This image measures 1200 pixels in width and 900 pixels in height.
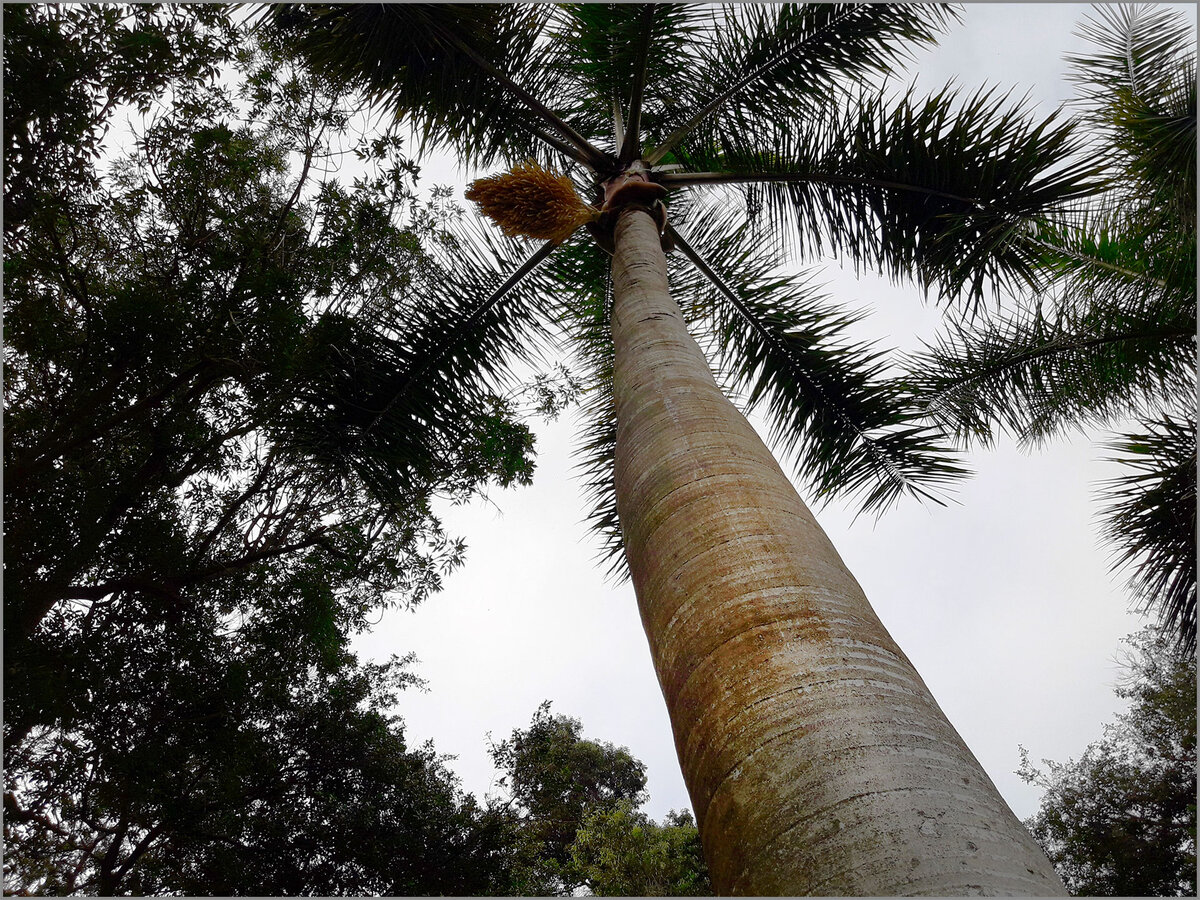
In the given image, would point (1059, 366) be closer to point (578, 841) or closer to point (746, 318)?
point (746, 318)

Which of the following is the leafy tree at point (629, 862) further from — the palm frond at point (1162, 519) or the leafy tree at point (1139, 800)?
the palm frond at point (1162, 519)

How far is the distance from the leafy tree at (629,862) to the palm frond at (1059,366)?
6914 millimetres

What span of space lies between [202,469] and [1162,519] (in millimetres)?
8028

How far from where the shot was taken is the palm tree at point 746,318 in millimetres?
1326

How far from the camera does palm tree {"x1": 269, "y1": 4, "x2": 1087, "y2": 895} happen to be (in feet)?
4.35

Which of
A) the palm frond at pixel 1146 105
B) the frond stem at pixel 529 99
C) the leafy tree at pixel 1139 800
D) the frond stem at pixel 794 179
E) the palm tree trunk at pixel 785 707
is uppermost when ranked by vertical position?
the frond stem at pixel 529 99

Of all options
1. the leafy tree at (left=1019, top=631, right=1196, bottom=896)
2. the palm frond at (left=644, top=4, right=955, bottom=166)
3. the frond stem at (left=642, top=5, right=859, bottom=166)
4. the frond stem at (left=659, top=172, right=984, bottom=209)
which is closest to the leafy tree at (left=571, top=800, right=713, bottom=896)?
the leafy tree at (left=1019, top=631, right=1196, bottom=896)

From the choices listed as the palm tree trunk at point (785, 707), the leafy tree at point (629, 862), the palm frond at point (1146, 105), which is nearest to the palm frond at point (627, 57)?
the palm frond at point (1146, 105)

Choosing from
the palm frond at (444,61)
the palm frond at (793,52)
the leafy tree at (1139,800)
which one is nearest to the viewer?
the palm frond at (444,61)

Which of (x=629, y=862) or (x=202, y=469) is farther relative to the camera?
(x=629, y=862)

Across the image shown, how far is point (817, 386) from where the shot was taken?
263 inches

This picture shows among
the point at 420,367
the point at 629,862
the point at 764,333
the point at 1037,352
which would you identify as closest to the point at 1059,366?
the point at 1037,352

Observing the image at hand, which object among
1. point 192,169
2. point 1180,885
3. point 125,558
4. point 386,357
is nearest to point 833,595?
point 386,357

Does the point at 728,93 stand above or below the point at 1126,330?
above
